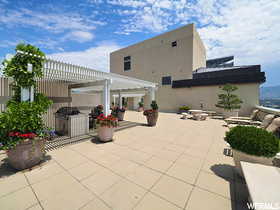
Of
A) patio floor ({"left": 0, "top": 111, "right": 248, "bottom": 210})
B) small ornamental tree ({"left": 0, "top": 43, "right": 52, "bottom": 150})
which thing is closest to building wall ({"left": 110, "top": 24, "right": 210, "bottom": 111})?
patio floor ({"left": 0, "top": 111, "right": 248, "bottom": 210})

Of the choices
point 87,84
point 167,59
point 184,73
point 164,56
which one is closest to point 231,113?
point 184,73

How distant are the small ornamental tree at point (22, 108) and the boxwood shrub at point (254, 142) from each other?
4776mm

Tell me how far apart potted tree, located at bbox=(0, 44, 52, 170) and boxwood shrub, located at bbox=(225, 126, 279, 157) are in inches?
188

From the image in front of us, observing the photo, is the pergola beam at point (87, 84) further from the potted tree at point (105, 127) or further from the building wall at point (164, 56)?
the building wall at point (164, 56)

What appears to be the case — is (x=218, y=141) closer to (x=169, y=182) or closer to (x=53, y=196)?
(x=169, y=182)

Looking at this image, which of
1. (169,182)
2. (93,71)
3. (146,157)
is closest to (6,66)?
(93,71)

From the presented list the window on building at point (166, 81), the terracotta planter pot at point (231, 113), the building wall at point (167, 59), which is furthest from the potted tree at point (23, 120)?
the window on building at point (166, 81)

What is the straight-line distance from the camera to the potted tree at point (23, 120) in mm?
2645

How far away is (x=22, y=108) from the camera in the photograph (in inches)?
109

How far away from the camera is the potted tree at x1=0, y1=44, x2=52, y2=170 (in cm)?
264

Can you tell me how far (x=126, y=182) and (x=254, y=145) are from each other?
8.99 feet

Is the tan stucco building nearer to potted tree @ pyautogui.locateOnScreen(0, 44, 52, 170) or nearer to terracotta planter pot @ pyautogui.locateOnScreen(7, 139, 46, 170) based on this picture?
potted tree @ pyautogui.locateOnScreen(0, 44, 52, 170)

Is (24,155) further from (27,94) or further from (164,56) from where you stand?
(164,56)

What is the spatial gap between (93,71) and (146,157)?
13.1ft
